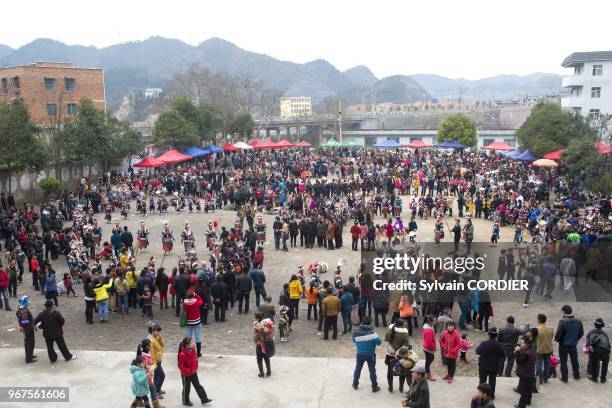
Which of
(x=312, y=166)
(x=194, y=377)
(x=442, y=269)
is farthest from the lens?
(x=312, y=166)

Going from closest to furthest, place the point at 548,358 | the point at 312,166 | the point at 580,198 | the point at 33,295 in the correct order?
1. the point at 548,358
2. the point at 33,295
3. the point at 580,198
4. the point at 312,166

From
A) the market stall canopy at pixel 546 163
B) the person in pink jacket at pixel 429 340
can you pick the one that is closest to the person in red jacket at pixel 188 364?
the person in pink jacket at pixel 429 340

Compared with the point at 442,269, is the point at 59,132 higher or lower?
higher

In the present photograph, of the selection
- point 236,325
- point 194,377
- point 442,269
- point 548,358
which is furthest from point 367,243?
point 194,377

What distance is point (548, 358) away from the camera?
9.03 meters

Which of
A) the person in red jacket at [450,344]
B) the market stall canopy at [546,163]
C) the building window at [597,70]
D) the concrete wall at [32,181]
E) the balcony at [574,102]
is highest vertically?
the building window at [597,70]

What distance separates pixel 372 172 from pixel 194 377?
25.3 meters

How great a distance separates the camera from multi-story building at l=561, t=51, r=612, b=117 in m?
47.8

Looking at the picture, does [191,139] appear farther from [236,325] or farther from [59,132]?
[236,325]

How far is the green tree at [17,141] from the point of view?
985 inches

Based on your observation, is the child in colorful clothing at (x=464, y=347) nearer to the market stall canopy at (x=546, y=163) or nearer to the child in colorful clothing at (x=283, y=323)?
the child in colorful clothing at (x=283, y=323)

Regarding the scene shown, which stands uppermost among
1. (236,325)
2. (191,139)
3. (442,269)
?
(191,139)

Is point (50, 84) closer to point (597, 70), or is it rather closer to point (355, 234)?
point (355, 234)

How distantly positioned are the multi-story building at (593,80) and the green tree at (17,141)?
43333 mm
